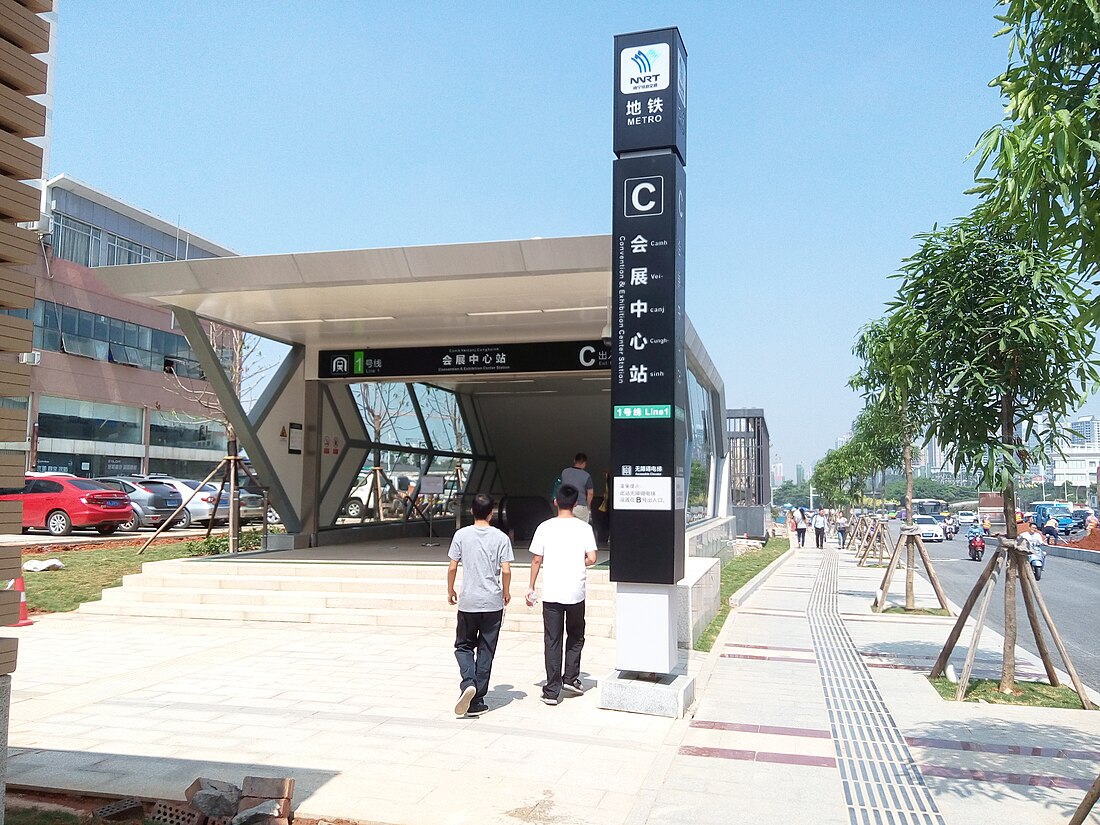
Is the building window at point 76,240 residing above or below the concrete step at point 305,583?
above

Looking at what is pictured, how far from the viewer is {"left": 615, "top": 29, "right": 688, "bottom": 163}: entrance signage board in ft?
22.2

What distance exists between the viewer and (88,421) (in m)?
40.2

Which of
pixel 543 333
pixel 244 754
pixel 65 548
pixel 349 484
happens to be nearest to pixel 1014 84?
pixel 244 754

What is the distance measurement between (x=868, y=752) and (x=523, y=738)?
224cm

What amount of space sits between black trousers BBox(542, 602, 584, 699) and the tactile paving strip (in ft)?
6.51

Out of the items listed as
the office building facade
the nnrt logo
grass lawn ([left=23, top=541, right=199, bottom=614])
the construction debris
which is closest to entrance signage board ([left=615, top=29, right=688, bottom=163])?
the nnrt logo

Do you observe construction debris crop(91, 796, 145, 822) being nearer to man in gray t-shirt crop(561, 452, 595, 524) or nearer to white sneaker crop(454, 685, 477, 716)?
white sneaker crop(454, 685, 477, 716)

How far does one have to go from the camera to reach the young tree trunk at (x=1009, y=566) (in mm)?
7695

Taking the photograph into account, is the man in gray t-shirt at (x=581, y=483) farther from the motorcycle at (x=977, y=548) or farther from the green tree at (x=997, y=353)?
the motorcycle at (x=977, y=548)

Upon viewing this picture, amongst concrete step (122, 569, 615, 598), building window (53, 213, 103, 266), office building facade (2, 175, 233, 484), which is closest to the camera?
concrete step (122, 569, 615, 598)

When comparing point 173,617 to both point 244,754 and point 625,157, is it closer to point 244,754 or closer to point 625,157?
point 244,754

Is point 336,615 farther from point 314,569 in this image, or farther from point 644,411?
point 644,411

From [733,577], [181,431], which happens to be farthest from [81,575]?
[181,431]

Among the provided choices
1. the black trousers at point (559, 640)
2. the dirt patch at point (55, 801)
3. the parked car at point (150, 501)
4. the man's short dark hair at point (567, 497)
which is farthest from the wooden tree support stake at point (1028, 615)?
the parked car at point (150, 501)
